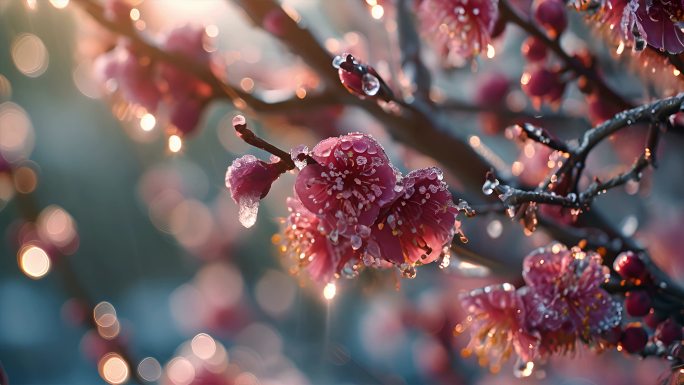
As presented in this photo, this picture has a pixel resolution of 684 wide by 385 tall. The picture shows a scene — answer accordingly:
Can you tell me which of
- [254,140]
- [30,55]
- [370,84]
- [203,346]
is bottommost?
[30,55]

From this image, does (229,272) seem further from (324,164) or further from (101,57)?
(324,164)

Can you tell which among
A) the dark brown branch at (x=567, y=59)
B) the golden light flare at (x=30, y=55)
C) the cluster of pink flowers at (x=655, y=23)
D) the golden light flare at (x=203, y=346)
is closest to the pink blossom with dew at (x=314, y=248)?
the cluster of pink flowers at (x=655, y=23)

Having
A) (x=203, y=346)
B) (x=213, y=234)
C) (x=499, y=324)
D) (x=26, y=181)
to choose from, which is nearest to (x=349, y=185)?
A: (x=499, y=324)

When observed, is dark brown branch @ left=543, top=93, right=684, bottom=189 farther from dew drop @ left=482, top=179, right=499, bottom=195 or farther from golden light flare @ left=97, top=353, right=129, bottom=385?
golden light flare @ left=97, top=353, right=129, bottom=385

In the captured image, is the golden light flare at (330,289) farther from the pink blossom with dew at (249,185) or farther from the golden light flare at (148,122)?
the golden light flare at (148,122)

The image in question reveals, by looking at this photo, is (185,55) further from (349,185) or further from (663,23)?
(663,23)

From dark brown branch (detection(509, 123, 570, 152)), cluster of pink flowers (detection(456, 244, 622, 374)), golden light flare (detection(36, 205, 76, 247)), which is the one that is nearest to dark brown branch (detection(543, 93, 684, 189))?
dark brown branch (detection(509, 123, 570, 152))
